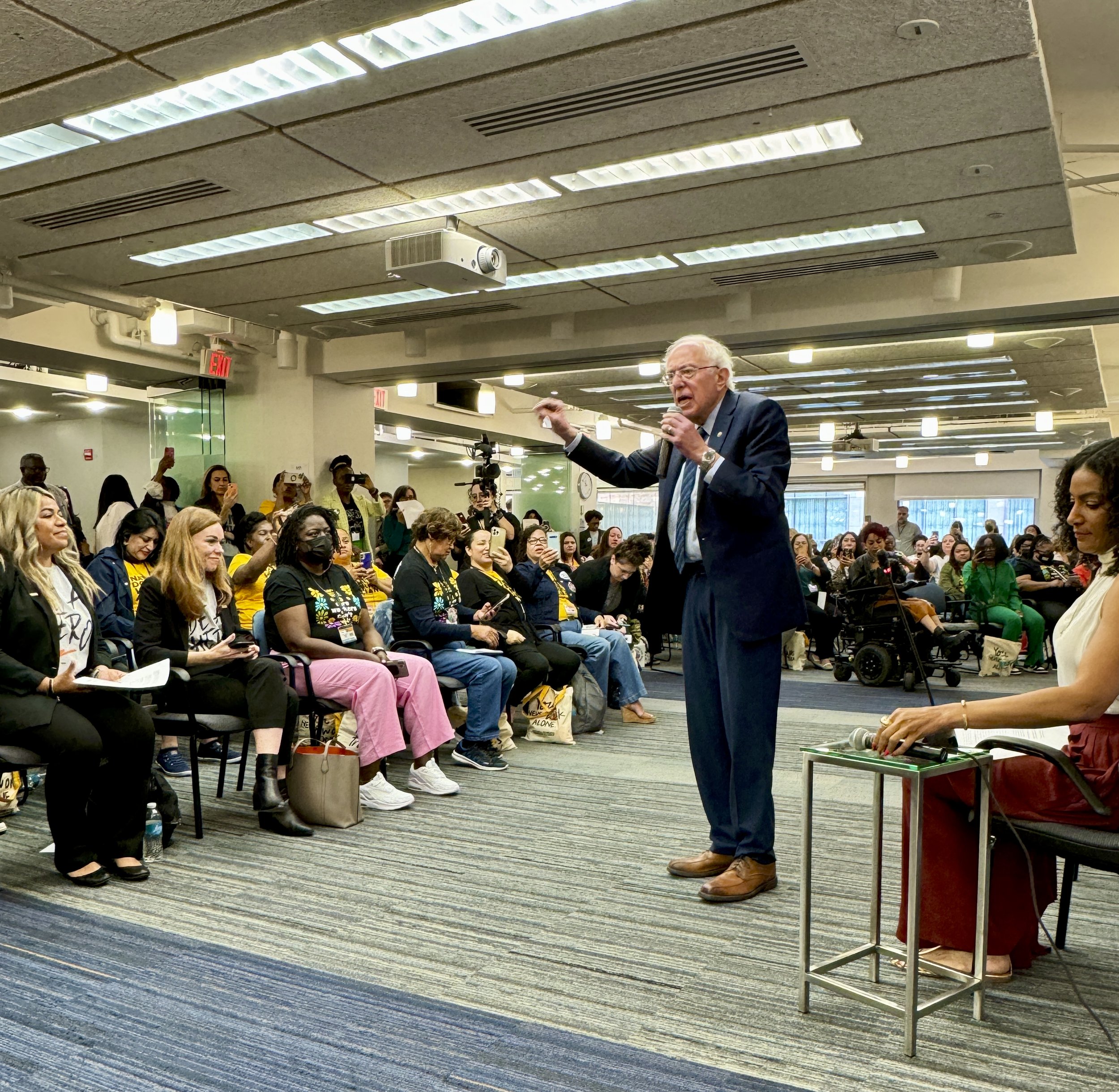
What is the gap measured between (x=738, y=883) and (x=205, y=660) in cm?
208

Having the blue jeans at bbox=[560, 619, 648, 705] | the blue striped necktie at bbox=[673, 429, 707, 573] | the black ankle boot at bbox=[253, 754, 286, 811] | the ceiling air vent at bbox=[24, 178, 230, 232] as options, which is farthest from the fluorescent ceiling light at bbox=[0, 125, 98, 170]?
the blue jeans at bbox=[560, 619, 648, 705]

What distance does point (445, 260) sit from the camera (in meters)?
5.40

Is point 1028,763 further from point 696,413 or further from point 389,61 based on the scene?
point 389,61

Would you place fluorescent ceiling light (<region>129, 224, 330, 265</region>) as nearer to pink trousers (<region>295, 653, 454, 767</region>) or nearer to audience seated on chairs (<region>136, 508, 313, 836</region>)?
audience seated on chairs (<region>136, 508, 313, 836</region>)

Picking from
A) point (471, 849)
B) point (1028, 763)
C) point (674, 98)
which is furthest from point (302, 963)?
point (674, 98)

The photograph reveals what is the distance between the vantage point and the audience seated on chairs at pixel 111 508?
7.63 m

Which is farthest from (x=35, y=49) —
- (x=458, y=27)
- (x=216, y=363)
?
(x=216, y=363)

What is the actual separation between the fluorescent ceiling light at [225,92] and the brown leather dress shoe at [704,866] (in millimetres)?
3021

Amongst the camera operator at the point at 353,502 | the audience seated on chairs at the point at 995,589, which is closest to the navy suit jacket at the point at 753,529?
the camera operator at the point at 353,502

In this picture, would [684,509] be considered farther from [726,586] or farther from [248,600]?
[248,600]

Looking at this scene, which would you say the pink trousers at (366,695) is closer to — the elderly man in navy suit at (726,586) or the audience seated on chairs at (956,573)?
the elderly man in navy suit at (726,586)

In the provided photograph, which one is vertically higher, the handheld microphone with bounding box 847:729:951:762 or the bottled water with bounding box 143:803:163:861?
the handheld microphone with bounding box 847:729:951:762

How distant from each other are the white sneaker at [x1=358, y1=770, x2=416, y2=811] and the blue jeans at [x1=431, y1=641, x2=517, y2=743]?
753 millimetres

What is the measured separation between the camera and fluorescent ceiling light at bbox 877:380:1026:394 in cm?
1206
